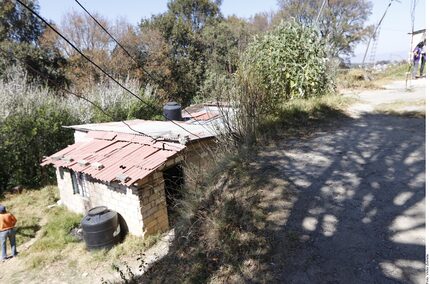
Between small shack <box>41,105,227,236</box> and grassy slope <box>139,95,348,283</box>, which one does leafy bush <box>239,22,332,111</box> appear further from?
grassy slope <box>139,95,348,283</box>

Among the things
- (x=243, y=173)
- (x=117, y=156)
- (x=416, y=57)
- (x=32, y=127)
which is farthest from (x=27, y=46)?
(x=416, y=57)

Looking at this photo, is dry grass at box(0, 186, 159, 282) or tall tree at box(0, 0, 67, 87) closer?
dry grass at box(0, 186, 159, 282)

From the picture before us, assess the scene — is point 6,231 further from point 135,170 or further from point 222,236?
point 222,236

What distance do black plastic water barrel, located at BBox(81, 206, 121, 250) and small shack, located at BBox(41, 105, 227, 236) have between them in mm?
428

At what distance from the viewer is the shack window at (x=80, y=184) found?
9.85m

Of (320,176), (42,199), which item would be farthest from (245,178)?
(42,199)

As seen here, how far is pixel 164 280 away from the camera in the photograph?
11.9 feet

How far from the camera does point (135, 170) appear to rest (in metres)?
7.95

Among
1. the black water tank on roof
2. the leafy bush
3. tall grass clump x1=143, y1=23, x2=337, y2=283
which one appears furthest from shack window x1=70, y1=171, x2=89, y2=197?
the leafy bush

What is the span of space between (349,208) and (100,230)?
21.5 ft

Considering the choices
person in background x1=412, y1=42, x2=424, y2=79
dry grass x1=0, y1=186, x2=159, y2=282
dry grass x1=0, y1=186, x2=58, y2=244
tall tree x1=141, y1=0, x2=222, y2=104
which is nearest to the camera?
dry grass x1=0, y1=186, x2=159, y2=282

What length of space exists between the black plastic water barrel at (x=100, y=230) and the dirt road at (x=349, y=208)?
5.16 metres

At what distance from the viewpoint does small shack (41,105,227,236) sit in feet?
26.3

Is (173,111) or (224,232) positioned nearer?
(224,232)
